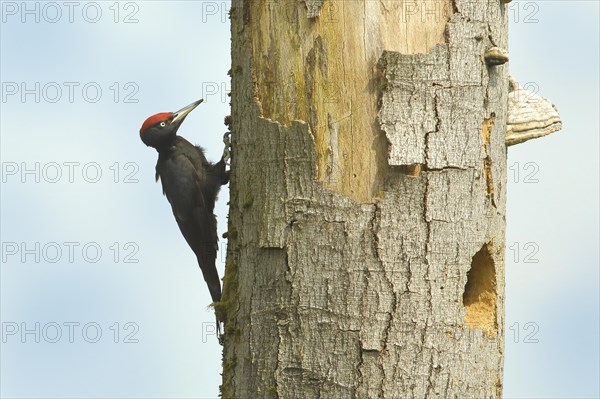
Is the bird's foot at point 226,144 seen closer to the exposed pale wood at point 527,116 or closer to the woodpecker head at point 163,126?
the woodpecker head at point 163,126

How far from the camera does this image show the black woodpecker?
644 cm

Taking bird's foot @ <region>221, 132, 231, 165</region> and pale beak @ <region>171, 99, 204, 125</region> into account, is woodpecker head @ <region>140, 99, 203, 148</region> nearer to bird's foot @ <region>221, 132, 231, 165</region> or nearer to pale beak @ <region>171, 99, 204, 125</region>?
pale beak @ <region>171, 99, 204, 125</region>

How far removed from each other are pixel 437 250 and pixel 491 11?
1.05 metres

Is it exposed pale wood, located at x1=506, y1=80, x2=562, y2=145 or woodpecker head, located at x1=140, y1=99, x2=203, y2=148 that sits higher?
woodpecker head, located at x1=140, y1=99, x2=203, y2=148

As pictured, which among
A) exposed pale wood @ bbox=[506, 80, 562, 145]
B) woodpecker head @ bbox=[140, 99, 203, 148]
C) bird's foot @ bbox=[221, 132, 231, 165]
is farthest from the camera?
woodpecker head @ bbox=[140, 99, 203, 148]

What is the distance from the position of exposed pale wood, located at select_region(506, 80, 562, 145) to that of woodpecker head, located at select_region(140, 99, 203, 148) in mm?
3323

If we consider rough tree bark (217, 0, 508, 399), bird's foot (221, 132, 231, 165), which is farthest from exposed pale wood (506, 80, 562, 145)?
bird's foot (221, 132, 231, 165)

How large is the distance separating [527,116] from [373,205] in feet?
3.20

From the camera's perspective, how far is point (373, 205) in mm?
3049

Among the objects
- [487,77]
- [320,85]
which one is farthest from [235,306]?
[487,77]

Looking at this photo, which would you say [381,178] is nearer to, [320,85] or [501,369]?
[320,85]

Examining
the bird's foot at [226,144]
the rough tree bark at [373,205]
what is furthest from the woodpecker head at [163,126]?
the rough tree bark at [373,205]

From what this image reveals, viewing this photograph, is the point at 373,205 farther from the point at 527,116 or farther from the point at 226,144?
the point at 226,144

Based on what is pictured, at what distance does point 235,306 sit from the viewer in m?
3.39
